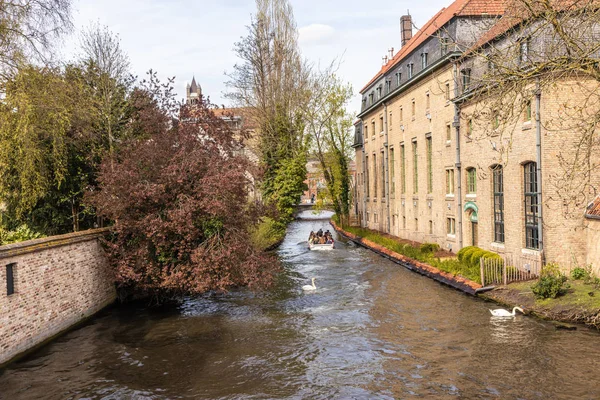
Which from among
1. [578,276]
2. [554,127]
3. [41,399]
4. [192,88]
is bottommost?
[41,399]

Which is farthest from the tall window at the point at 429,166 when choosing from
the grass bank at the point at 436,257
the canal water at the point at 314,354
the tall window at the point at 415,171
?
the canal water at the point at 314,354

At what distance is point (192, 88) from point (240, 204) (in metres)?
106

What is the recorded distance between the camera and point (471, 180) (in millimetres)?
24594

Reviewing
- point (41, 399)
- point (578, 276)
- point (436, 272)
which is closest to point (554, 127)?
point (578, 276)

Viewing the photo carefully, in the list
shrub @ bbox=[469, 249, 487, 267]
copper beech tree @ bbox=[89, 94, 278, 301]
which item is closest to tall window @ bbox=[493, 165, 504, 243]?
shrub @ bbox=[469, 249, 487, 267]

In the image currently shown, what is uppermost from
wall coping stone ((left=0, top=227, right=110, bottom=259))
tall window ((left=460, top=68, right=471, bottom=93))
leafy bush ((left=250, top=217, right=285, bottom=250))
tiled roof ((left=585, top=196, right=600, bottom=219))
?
tall window ((left=460, top=68, right=471, bottom=93))

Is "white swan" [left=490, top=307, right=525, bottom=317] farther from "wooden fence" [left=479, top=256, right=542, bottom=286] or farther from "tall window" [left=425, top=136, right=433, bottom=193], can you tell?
"tall window" [left=425, top=136, right=433, bottom=193]

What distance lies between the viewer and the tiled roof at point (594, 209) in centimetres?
1644

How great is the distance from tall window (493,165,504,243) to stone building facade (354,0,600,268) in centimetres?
4

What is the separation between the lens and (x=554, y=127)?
17.5m

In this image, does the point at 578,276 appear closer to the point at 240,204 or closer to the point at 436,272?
the point at 436,272

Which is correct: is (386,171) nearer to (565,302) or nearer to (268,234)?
(268,234)

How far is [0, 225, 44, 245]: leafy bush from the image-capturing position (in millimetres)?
15391

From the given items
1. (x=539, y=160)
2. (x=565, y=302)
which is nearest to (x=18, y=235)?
Answer: (x=565, y=302)
